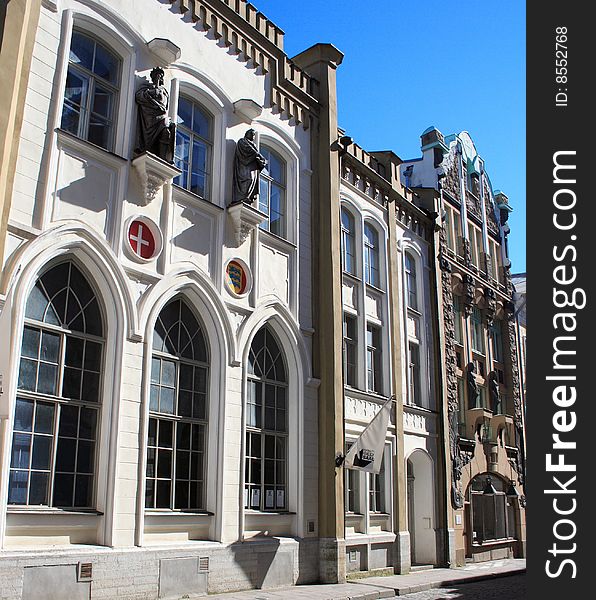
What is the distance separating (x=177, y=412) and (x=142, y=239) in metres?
3.25

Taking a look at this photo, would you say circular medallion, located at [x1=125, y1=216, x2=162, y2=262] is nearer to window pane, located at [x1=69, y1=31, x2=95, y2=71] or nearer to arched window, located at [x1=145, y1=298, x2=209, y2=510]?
arched window, located at [x1=145, y1=298, x2=209, y2=510]

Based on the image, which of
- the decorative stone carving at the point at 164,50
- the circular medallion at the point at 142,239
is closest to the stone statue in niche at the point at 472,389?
the circular medallion at the point at 142,239

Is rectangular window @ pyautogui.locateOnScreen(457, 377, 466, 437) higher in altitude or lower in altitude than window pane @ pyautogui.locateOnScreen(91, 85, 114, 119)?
lower

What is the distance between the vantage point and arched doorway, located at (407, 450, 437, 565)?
72.4 feet

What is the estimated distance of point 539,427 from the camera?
22.6 ft

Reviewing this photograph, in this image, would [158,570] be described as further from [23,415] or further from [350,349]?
[350,349]

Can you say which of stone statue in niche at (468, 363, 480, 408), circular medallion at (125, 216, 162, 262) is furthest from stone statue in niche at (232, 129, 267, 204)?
stone statue in niche at (468, 363, 480, 408)

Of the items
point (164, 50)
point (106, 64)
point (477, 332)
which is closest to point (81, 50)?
point (106, 64)

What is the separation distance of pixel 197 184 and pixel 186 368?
383 cm

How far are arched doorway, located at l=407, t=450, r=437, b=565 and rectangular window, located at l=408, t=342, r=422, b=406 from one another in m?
1.75

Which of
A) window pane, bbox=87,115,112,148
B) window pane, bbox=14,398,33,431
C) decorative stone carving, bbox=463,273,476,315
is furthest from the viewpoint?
decorative stone carving, bbox=463,273,476,315

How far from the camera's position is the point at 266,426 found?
630 inches

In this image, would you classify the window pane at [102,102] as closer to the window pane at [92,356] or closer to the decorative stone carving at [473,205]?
the window pane at [92,356]

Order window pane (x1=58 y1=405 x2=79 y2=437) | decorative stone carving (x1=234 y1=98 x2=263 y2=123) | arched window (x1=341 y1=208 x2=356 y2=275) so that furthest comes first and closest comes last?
arched window (x1=341 y1=208 x2=356 y2=275) < decorative stone carving (x1=234 y1=98 x2=263 y2=123) < window pane (x1=58 y1=405 x2=79 y2=437)
